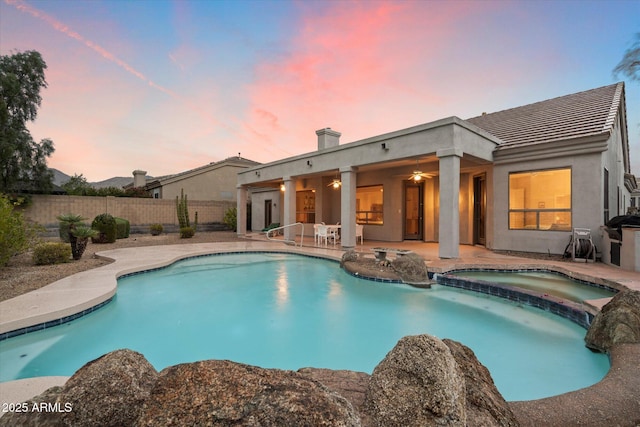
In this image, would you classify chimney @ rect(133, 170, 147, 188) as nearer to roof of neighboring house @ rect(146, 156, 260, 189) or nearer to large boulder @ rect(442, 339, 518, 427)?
roof of neighboring house @ rect(146, 156, 260, 189)

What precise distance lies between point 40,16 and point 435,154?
1261cm

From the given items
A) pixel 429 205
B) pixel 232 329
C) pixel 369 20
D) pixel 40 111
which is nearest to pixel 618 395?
pixel 232 329

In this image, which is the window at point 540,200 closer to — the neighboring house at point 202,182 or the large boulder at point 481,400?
the large boulder at point 481,400

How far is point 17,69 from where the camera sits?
15.1 m

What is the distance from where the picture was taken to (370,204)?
48.4 ft

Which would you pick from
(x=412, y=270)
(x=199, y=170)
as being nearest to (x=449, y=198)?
(x=412, y=270)

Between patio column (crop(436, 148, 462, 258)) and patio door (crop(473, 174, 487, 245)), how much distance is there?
4.01 m

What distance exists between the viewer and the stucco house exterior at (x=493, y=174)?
836cm

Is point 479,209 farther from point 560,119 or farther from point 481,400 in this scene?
point 481,400

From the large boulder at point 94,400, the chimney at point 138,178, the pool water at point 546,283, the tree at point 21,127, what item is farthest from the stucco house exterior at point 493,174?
the chimney at point 138,178

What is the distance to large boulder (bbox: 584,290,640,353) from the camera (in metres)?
3.13

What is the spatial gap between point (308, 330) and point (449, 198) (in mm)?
5614

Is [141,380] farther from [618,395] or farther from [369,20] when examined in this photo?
[369,20]

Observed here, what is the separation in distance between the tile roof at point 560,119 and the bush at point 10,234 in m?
13.7
